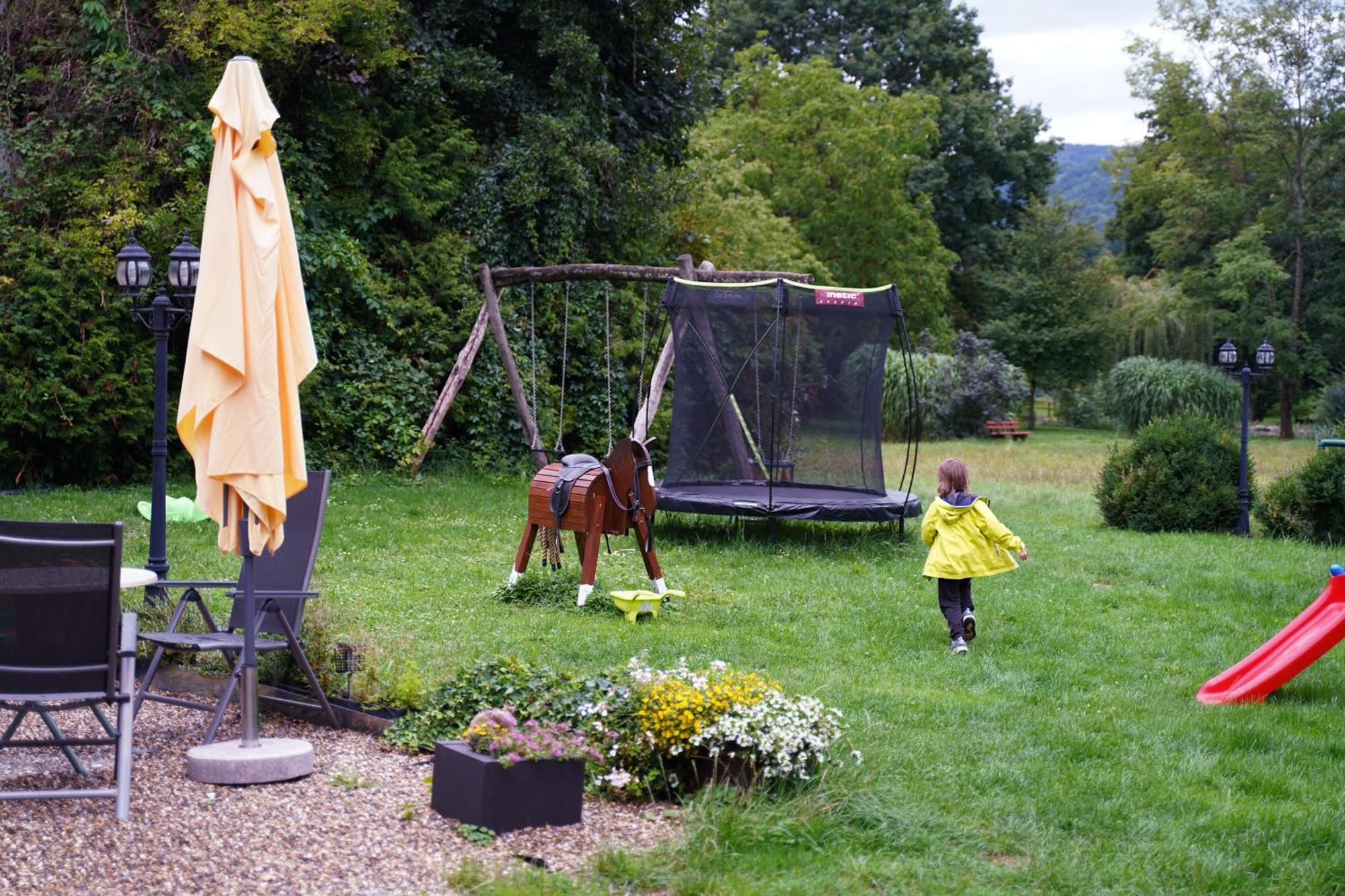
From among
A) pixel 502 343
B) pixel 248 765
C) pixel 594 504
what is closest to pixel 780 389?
pixel 502 343

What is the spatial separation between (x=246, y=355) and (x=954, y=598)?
14.9 feet

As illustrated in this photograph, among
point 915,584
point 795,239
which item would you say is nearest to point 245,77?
point 915,584

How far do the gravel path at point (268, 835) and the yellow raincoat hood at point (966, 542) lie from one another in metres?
3.53

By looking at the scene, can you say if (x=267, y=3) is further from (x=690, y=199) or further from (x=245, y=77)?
(x=245, y=77)

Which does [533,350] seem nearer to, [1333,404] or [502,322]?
[502,322]

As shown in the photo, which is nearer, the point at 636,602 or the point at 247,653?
the point at 247,653

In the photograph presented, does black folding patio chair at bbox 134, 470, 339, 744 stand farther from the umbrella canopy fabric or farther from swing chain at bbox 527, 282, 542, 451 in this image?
swing chain at bbox 527, 282, 542, 451

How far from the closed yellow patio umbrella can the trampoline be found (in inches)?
280

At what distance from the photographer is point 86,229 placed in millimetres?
13945

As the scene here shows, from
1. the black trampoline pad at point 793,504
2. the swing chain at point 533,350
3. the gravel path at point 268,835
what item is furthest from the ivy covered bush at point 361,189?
the gravel path at point 268,835

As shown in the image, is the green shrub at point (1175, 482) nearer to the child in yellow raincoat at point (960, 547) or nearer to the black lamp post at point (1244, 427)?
the black lamp post at point (1244, 427)

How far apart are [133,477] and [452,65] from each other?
22.0 ft

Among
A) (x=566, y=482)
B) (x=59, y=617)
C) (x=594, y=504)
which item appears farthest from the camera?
(x=566, y=482)

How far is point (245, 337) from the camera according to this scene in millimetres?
4883
